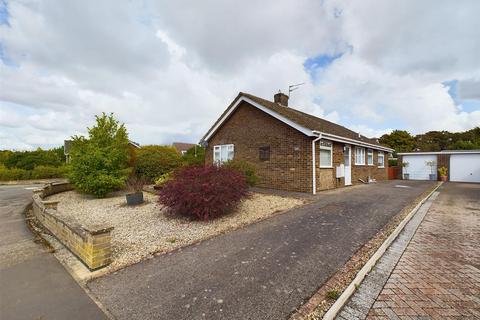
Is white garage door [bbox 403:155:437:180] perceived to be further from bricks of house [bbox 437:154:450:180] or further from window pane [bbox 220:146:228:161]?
window pane [bbox 220:146:228:161]

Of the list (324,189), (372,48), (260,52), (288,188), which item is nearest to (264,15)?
(260,52)

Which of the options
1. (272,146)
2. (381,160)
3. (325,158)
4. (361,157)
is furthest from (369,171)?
(272,146)

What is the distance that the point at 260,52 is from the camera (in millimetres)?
12008

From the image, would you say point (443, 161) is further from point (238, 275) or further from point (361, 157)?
point (238, 275)

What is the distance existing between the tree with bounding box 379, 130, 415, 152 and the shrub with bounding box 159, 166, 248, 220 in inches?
1734

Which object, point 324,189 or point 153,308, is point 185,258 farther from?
point 324,189

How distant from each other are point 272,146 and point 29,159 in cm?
2865

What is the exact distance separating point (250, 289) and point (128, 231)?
380 cm

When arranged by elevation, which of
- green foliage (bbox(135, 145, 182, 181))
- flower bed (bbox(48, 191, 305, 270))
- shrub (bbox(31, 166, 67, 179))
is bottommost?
flower bed (bbox(48, 191, 305, 270))

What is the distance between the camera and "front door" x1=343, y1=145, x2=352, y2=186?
13336 mm

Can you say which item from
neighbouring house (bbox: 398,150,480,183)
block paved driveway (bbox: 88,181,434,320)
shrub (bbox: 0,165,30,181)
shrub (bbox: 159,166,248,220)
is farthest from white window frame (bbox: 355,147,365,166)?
shrub (bbox: 0,165,30,181)

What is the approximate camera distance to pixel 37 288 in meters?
2.99

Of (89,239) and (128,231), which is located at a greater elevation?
(89,239)

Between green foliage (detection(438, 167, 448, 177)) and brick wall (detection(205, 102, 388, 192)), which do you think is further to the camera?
green foliage (detection(438, 167, 448, 177))
